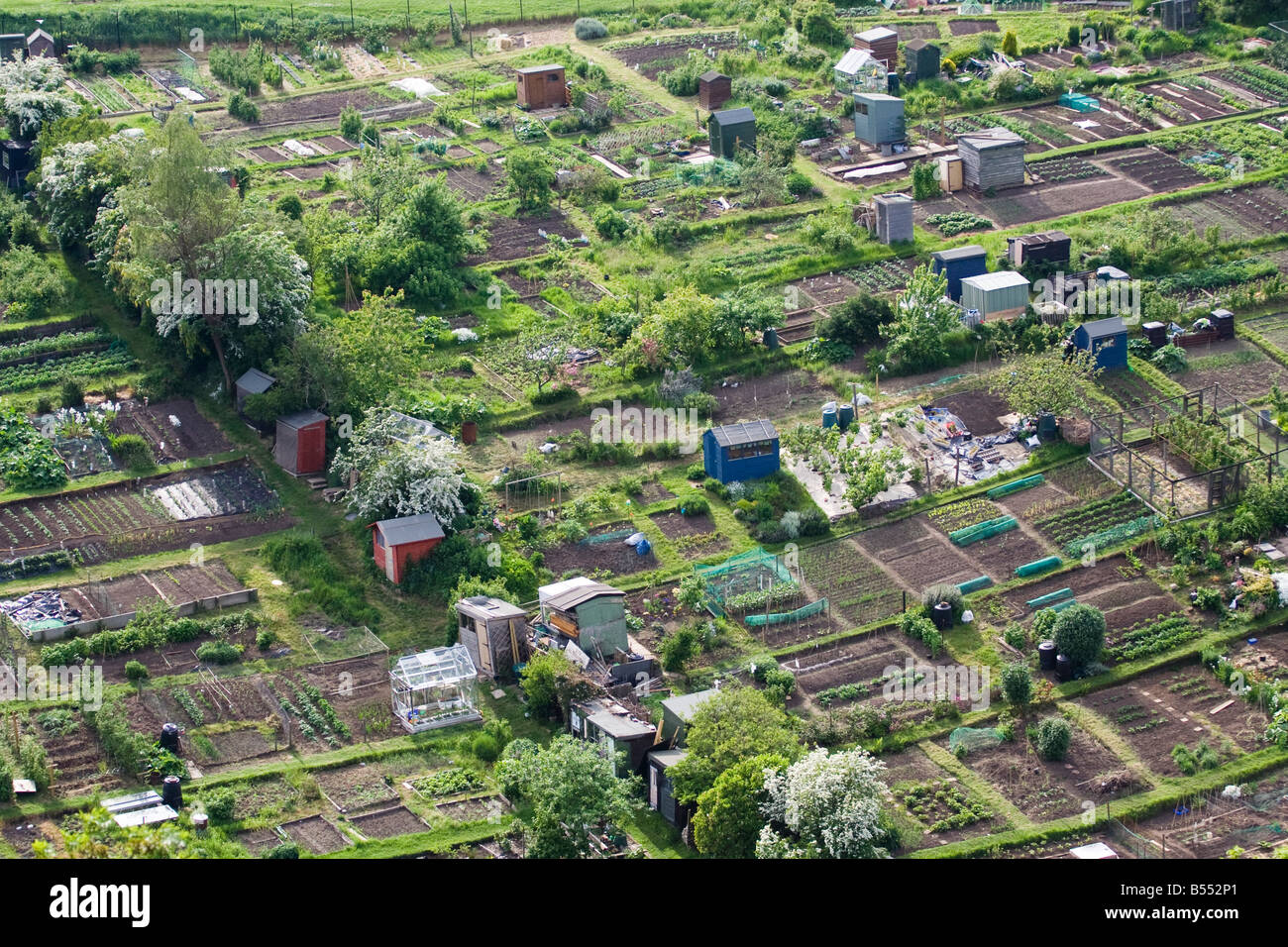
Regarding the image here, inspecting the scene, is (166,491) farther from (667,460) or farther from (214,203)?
(667,460)

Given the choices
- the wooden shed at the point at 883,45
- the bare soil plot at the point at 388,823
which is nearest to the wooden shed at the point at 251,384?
the bare soil plot at the point at 388,823

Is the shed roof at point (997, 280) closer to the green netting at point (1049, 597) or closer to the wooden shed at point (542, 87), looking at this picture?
the green netting at point (1049, 597)

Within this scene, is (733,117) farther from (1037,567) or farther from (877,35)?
(1037,567)

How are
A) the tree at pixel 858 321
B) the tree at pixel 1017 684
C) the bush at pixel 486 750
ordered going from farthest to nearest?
1. the tree at pixel 858 321
2. the tree at pixel 1017 684
3. the bush at pixel 486 750

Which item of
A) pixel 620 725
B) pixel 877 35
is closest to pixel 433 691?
pixel 620 725

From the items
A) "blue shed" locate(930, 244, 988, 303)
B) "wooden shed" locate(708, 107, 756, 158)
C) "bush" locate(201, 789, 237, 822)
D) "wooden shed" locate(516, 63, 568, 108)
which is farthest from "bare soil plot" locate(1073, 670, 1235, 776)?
"wooden shed" locate(516, 63, 568, 108)

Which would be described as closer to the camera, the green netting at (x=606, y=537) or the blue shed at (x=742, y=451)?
the green netting at (x=606, y=537)
